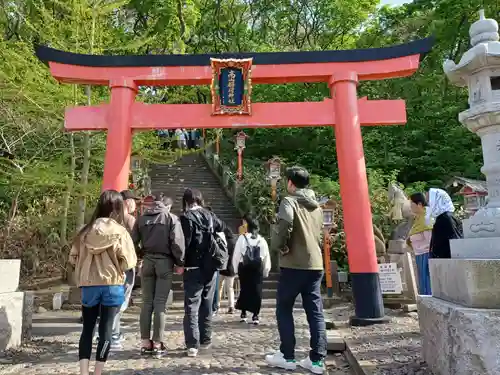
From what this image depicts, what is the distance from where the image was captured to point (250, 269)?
6.83m

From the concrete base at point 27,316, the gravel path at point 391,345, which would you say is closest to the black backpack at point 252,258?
the gravel path at point 391,345

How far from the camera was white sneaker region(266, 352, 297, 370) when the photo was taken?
394cm

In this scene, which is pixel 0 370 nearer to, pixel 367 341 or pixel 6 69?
pixel 367 341

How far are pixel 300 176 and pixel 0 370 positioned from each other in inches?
138

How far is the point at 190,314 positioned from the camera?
433 centimetres

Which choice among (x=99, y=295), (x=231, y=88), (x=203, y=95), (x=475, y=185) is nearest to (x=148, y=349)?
(x=99, y=295)

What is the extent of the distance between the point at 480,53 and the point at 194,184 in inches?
557

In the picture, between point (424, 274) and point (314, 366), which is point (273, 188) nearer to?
point (424, 274)

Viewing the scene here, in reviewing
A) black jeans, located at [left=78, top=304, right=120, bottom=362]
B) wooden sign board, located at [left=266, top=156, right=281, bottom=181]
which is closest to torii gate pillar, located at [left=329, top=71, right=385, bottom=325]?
black jeans, located at [left=78, top=304, right=120, bottom=362]

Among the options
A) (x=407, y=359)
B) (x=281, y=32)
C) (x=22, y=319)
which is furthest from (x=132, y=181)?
(x=281, y=32)

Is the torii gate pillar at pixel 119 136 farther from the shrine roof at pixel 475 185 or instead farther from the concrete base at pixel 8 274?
the shrine roof at pixel 475 185

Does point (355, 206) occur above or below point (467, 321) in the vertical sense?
above

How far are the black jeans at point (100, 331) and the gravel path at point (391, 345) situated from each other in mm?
2401

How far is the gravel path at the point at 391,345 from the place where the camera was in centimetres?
378
